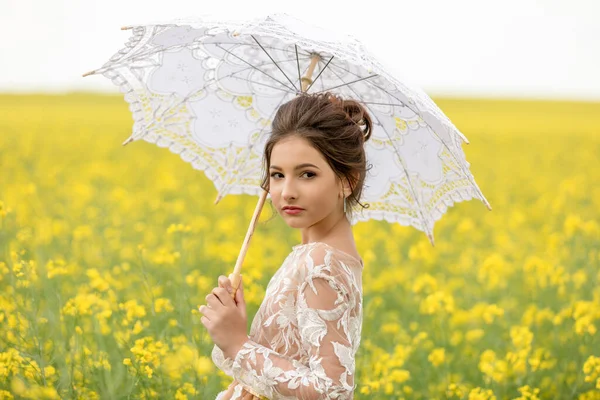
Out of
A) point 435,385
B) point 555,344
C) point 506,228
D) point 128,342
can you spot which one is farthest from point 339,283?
point 506,228

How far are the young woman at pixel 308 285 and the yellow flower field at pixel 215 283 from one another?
0.35 metres

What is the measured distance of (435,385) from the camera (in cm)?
395

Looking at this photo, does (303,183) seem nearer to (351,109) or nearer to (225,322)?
(351,109)

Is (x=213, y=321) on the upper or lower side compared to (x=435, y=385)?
upper

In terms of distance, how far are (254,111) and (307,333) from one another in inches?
46.6

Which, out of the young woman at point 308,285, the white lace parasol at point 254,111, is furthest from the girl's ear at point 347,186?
the white lace parasol at point 254,111

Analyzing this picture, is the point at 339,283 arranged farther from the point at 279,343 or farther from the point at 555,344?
the point at 555,344

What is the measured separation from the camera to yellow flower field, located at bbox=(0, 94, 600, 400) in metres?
3.15

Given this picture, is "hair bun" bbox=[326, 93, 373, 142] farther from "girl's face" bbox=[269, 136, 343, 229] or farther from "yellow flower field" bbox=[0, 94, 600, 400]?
"yellow flower field" bbox=[0, 94, 600, 400]

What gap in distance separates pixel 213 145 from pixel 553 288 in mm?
3001

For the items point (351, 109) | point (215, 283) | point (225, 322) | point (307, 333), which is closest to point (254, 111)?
point (351, 109)

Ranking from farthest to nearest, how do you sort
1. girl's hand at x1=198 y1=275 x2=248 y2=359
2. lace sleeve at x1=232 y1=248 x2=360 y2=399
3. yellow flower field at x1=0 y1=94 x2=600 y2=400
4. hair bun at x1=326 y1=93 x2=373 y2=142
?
yellow flower field at x1=0 y1=94 x2=600 y2=400 < hair bun at x1=326 y1=93 x2=373 y2=142 < girl's hand at x1=198 y1=275 x2=248 y2=359 < lace sleeve at x1=232 y1=248 x2=360 y2=399

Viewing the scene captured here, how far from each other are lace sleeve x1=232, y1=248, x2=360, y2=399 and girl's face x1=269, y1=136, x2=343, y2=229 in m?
0.12

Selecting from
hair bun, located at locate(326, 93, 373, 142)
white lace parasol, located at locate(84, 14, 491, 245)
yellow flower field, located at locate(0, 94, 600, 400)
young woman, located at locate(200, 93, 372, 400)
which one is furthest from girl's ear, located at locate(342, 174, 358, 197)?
white lace parasol, located at locate(84, 14, 491, 245)
